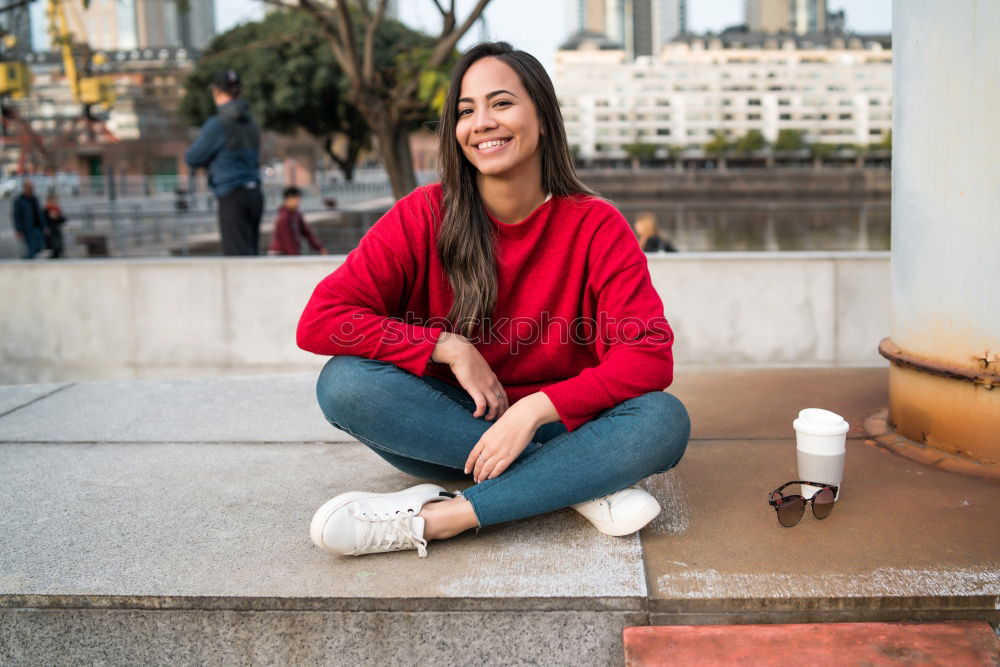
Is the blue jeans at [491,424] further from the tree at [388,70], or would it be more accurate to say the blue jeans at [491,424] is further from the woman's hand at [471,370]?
the tree at [388,70]

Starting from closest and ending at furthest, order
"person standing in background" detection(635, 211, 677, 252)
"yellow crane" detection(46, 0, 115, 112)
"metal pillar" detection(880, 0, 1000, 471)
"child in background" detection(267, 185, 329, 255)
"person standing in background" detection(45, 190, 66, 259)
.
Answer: "metal pillar" detection(880, 0, 1000, 471), "person standing in background" detection(635, 211, 677, 252), "child in background" detection(267, 185, 329, 255), "yellow crane" detection(46, 0, 115, 112), "person standing in background" detection(45, 190, 66, 259)

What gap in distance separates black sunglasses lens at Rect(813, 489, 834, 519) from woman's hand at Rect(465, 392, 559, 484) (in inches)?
27.9

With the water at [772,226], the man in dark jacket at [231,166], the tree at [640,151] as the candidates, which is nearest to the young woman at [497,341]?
the man in dark jacket at [231,166]

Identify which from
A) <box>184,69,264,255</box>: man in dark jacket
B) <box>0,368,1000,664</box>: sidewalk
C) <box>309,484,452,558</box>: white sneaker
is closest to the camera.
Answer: <box>0,368,1000,664</box>: sidewalk

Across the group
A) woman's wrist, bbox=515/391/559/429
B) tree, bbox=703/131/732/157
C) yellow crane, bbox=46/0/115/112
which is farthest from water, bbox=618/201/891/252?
tree, bbox=703/131/732/157

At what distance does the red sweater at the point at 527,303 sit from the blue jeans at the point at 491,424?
1.7 inches

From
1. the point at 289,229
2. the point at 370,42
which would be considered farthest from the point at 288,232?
the point at 370,42

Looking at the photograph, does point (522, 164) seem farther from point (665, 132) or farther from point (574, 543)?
point (665, 132)

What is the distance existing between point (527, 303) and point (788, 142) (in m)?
110

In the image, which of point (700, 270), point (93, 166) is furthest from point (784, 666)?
point (93, 166)

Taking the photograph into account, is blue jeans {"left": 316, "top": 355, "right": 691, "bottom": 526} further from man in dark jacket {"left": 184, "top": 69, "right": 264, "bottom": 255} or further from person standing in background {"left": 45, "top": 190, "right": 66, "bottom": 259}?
person standing in background {"left": 45, "top": 190, "right": 66, "bottom": 259}

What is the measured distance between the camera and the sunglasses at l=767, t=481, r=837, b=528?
225cm

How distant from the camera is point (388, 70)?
9.52 metres

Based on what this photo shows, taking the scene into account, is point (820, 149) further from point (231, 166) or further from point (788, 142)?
point (231, 166)
